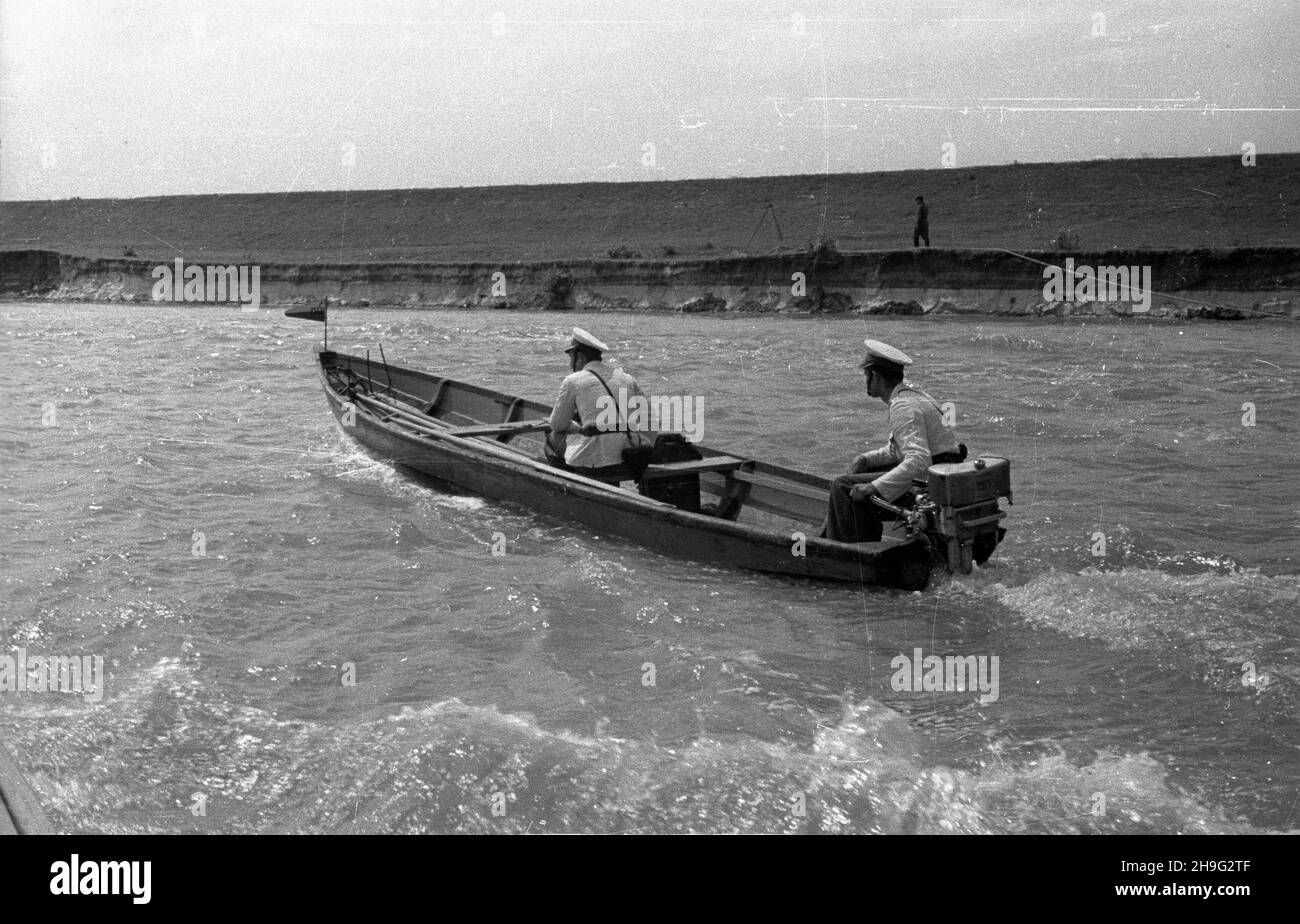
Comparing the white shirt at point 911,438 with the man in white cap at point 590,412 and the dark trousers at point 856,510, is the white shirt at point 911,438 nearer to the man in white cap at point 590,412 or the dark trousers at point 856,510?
the dark trousers at point 856,510

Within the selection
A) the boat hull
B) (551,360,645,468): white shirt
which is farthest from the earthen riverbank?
(551,360,645,468): white shirt

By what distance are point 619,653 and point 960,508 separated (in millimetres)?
2380

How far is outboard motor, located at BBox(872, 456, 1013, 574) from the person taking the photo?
25.5ft

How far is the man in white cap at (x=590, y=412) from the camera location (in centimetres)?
994

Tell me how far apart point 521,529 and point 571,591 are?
5.95ft

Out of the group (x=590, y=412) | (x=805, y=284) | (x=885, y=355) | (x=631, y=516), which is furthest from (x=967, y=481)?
(x=805, y=284)

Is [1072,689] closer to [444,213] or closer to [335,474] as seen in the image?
[335,474]

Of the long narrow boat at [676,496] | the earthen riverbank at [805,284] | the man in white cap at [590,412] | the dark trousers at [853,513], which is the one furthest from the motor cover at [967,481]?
the earthen riverbank at [805,284]

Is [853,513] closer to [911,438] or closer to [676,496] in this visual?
[911,438]

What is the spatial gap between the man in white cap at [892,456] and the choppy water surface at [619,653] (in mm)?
505

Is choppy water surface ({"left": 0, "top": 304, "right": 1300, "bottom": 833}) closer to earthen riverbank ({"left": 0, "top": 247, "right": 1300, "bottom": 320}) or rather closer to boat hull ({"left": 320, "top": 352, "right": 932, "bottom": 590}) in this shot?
boat hull ({"left": 320, "top": 352, "right": 932, "bottom": 590})

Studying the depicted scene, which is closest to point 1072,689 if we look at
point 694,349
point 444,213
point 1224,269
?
point 694,349

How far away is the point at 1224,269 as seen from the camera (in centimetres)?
2686
